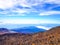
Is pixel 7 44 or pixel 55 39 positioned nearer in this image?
pixel 55 39

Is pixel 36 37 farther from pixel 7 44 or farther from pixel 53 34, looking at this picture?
pixel 7 44

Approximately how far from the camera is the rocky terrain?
699 inches

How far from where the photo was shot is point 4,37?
19.4m

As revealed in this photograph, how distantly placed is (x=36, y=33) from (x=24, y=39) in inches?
62.4

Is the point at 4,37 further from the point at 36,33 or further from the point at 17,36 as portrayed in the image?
the point at 36,33

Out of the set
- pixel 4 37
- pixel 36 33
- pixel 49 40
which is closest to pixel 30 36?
pixel 36 33

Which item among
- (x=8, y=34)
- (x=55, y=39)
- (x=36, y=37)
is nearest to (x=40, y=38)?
(x=36, y=37)

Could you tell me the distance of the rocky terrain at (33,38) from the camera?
58.2 feet

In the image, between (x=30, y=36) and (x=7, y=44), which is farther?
(x=7, y=44)

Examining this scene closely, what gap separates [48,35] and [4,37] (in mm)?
4310

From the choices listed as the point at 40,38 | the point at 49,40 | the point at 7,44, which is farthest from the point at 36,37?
the point at 7,44

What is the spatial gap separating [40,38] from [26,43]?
4.84ft

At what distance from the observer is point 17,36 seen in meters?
18.8

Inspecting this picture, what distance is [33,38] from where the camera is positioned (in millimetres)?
18641
